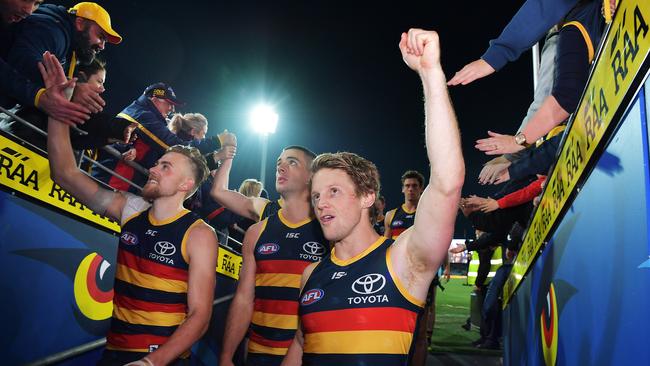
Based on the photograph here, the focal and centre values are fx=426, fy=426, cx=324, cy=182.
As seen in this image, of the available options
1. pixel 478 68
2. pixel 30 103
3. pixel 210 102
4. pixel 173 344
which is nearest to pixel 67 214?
pixel 30 103

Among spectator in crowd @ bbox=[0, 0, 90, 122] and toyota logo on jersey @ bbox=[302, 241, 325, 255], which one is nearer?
spectator in crowd @ bbox=[0, 0, 90, 122]

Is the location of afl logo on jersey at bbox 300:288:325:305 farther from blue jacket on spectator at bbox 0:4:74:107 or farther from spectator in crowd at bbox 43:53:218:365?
blue jacket on spectator at bbox 0:4:74:107

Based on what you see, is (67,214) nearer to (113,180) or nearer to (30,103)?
(30,103)

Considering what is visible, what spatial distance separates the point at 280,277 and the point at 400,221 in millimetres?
4285

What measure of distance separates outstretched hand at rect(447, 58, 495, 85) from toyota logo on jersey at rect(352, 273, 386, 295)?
1.12m

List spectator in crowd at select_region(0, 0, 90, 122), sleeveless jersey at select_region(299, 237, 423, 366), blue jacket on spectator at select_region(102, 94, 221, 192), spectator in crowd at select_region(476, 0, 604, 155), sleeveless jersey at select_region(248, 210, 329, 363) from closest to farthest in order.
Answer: sleeveless jersey at select_region(299, 237, 423, 366), spectator in crowd at select_region(476, 0, 604, 155), spectator in crowd at select_region(0, 0, 90, 122), sleeveless jersey at select_region(248, 210, 329, 363), blue jacket on spectator at select_region(102, 94, 221, 192)

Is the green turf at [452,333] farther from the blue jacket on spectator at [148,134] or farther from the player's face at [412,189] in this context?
the blue jacket on spectator at [148,134]

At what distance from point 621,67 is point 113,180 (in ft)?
16.9

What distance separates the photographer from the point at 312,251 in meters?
3.74

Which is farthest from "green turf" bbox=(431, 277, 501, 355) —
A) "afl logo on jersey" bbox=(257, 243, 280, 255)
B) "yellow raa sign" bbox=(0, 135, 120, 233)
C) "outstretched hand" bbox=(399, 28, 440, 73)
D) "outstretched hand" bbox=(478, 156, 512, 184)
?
"outstretched hand" bbox=(399, 28, 440, 73)

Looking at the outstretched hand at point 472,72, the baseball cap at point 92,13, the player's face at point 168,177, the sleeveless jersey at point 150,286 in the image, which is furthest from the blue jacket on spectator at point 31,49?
the outstretched hand at point 472,72

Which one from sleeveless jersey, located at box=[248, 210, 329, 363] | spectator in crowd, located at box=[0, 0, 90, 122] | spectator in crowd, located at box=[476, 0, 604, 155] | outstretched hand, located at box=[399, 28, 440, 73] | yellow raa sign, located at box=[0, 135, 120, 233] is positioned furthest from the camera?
sleeveless jersey, located at box=[248, 210, 329, 363]

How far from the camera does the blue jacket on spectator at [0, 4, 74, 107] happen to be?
323 cm

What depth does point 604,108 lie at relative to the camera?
1681 mm
